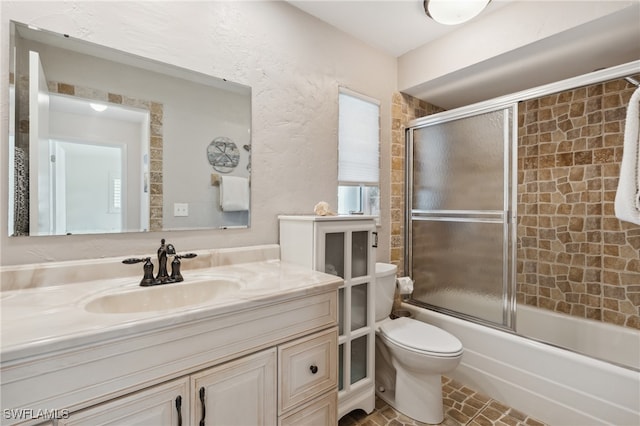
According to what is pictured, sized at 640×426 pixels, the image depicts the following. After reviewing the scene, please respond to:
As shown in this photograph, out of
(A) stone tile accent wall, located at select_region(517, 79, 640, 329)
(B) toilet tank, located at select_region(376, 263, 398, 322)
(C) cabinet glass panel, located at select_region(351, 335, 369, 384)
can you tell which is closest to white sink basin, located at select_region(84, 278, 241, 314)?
(C) cabinet glass panel, located at select_region(351, 335, 369, 384)

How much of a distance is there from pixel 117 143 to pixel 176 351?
951 millimetres

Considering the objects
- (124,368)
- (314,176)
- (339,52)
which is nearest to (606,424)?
(314,176)

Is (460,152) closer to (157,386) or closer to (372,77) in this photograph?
(372,77)

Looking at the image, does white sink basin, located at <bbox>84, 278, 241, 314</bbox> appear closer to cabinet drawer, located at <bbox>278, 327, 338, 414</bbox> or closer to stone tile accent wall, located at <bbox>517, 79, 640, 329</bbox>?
cabinet drawer, located at <bbox>278, 327, 338, 414</bbox>

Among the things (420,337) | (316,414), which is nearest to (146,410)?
(316,414)

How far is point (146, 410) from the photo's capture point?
A: 83 cm

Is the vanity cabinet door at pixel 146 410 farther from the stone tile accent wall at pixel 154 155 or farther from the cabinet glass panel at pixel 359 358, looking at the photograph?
the cabinet glass panel at pixel 359 358

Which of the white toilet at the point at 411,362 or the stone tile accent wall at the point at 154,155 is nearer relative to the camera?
the stone tile accent wall at the point at 154,155

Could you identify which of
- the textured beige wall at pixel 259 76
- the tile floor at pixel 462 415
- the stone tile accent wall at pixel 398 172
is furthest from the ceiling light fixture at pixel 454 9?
the tile floor at pixel 462 415

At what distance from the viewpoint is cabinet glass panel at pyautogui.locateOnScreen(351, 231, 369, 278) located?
1652 millimetres

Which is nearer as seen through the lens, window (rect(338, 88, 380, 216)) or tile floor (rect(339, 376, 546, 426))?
tile floor (rect(339, 376, 546, 426))

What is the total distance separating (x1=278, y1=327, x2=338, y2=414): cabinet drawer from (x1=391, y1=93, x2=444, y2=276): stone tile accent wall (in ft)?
4.33

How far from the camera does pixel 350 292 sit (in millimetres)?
→ 1604

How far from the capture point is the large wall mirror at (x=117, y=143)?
111cm
